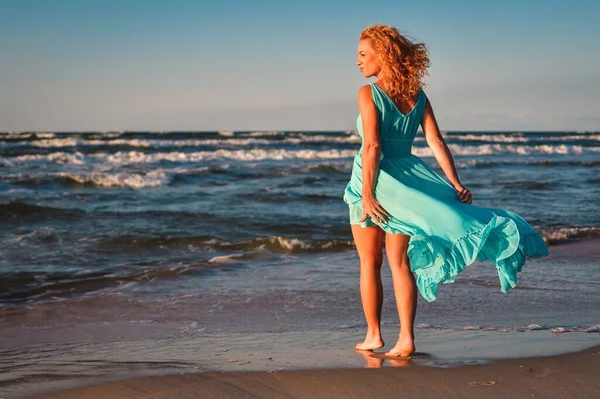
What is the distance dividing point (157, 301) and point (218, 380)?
3.01 m

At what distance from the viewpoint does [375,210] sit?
4012mm

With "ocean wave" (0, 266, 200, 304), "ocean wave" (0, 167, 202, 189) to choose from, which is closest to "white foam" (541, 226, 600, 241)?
"ocean wave" (0, 266, 200, 304)

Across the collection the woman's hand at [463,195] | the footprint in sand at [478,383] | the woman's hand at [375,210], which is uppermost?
the woman's hand at [463,195]

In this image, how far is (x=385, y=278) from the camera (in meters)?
7.08

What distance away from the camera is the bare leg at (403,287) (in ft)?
13.5

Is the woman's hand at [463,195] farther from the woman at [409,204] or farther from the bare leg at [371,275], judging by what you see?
the bare leg at [371,275]

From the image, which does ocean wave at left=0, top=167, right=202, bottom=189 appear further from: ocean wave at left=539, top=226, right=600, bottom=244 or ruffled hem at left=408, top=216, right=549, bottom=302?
ruffled hem at left=408, top=216, right=549, bottom=302

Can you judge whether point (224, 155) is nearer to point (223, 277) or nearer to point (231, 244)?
point (231, 244)

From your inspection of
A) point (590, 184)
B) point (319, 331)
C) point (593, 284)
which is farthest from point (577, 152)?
point (319, 331)

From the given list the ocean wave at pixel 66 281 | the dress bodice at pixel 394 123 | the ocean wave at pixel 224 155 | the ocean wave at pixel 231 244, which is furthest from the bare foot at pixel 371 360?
the ocean wave at pixel 224 155

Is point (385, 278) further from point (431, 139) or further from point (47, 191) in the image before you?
point (47, 191)

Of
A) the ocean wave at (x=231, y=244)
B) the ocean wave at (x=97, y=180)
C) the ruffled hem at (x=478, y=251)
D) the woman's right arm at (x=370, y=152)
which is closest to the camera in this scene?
the ruffled hem at (x=478, y=251)

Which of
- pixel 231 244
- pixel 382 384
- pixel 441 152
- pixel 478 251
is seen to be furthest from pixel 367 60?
pixel 231 244

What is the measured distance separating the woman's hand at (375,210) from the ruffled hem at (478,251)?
0.20 m
